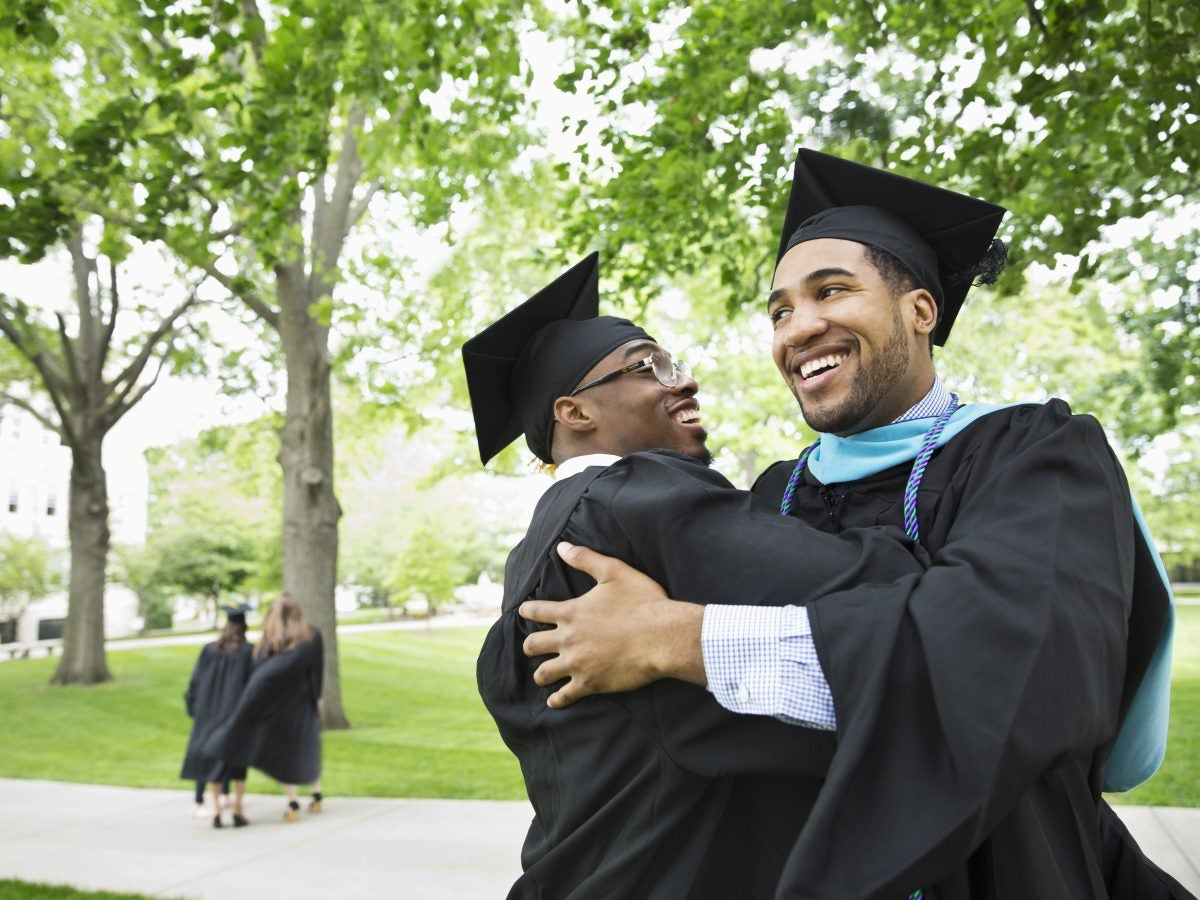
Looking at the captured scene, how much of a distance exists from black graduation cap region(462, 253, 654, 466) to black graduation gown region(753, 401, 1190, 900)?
116 centimetres

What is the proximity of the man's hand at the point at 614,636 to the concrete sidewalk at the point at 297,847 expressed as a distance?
5.33 m

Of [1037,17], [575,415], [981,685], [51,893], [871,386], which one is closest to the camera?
[981,685]

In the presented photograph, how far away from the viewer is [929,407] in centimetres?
217

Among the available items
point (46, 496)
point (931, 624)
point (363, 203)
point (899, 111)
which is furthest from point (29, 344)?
point (46, 496)

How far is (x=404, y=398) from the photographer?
16906 mm

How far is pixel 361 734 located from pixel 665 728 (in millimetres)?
13724

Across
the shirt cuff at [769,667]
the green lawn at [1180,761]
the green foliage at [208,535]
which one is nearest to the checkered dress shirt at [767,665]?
the shirt cuff at [769,667]

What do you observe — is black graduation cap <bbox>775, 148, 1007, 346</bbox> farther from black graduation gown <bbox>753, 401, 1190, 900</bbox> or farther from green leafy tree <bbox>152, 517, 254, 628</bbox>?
green leafy tree <bbox>152, 517, 254, 628</bbox>

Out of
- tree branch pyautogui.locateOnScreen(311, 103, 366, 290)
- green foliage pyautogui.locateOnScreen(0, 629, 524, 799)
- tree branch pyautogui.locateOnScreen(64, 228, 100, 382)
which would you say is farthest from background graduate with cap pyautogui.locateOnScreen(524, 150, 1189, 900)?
tree branch pyautogui.locateOnScreen(64, 228, 100, 382)

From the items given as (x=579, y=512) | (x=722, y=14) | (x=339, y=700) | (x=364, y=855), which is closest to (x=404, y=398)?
(x=339, y=700)

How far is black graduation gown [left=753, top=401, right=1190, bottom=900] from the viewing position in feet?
4.79

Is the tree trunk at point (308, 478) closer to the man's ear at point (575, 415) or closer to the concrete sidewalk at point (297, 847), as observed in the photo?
the concrete sidewalk at point (297, 847)

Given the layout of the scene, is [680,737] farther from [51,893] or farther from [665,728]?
[51,893]

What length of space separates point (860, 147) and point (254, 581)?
112 ft
